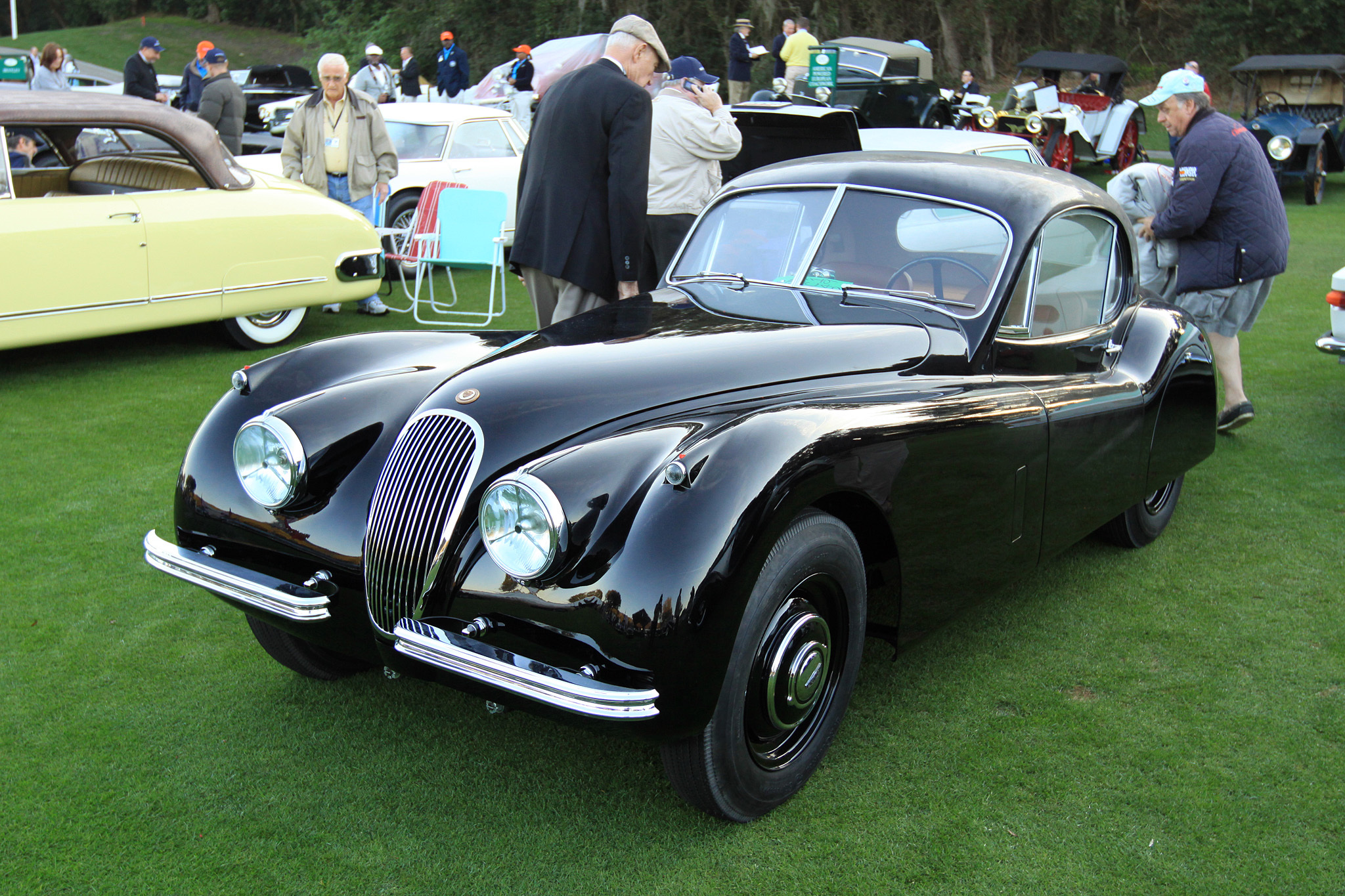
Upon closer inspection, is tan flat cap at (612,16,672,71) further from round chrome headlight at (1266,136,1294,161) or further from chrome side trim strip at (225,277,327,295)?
round chrome headlight at (1266,136,1294,161)

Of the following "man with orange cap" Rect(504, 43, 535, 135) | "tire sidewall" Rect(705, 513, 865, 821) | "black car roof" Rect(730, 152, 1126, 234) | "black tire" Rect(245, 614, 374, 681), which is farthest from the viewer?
"man with orange cap" Rect(504, 43, 535, 135)

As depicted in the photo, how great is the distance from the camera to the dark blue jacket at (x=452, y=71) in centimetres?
1984

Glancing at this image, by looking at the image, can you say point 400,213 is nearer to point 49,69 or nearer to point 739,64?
point 49,69

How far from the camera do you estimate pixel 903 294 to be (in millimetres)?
3660

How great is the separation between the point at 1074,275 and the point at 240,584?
3.03 m

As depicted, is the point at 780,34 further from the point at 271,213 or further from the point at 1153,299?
the point at 1153,299

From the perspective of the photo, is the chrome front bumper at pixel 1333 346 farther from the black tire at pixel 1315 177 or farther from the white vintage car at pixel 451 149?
the black tire at pixel 1315 177

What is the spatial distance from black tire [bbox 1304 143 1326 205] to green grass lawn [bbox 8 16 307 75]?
118ft

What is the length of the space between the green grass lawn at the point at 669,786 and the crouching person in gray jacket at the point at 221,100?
301 inches

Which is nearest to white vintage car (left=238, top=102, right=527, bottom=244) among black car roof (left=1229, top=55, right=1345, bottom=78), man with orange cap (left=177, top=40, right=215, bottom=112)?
man with orange cap (left=177, top=40, right=215, bottom=112)

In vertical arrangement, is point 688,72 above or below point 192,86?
above

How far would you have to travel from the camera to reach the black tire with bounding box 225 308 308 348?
25.2ft

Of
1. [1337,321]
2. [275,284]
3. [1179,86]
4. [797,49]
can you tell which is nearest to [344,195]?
[275,284]

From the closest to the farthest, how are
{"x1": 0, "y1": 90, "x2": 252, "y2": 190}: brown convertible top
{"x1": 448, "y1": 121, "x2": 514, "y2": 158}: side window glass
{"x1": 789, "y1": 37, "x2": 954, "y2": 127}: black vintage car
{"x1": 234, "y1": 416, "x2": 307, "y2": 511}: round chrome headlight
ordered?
1. {"x1": 234, "y1": 416, "x2": 307, "y2": 511}: round chrome headlight
2. {"x1": 0, "y1": 90, "x2": 252, "y2": 190}: brown convertible top
3. {"x1": 448, "y1": 121, "x2": 514, "y2": 158}: side window glass
4. {"x1": 789, "y1": 37, "x2": 954, "y2": 127}: black vintage car
